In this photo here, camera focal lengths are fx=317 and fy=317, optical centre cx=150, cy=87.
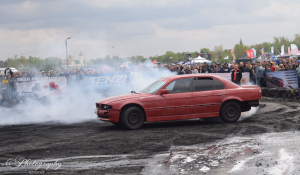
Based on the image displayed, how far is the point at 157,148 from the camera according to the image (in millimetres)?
6453

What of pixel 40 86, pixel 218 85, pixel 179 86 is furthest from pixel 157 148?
pixel 40 86

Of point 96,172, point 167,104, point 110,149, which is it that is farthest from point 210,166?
point 167,104

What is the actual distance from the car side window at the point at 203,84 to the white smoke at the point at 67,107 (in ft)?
13.8

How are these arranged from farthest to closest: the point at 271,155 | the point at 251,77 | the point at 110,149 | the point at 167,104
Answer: the point at 251,77 → the point at 167,104 → the point at 110,149 → the point at 271,155

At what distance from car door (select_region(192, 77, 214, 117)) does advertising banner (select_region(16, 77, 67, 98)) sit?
30.9ft

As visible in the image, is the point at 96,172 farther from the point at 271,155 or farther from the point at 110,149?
the point at 271,155

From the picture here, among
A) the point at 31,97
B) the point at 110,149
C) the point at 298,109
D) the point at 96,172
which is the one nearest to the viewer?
the point at 96,172

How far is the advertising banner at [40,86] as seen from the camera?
53.6 feet

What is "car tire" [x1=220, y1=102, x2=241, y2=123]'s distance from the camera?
9.29 m

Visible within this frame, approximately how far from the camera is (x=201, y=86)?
30.4ft

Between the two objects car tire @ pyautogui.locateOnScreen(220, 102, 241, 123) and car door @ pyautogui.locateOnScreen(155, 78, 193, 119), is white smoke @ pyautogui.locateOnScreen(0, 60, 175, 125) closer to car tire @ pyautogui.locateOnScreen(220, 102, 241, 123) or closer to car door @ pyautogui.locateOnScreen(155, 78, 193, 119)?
car door @ pyautogui.locateOnScreen(155, 78, 193, 119)

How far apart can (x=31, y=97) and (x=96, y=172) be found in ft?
41.4

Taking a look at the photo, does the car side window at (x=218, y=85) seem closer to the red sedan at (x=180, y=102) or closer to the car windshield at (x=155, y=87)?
the red sedan at (x=180, y=102)

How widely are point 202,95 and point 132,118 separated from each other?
6.97 feet
